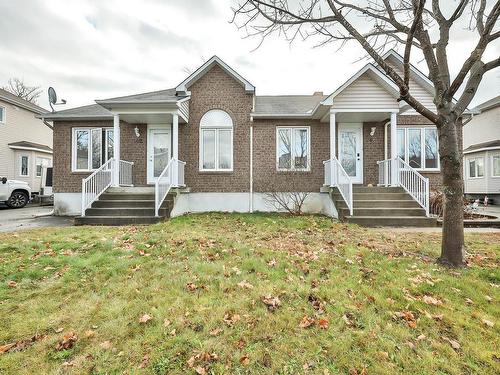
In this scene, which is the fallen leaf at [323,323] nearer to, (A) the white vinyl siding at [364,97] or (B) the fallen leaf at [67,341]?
(B) the fallen leaf at [67,341]

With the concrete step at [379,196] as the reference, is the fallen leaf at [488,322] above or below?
below

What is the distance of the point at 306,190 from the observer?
484 inches

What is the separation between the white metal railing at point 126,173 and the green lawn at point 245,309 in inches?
247

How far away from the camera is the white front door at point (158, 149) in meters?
12.6

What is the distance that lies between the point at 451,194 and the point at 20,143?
25.9 meters

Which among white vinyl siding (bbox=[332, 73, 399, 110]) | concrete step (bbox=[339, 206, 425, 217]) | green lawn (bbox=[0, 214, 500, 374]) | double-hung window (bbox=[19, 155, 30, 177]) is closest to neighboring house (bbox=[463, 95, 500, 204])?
white vinyl siding (bbox=[332, 73, 399, 110])

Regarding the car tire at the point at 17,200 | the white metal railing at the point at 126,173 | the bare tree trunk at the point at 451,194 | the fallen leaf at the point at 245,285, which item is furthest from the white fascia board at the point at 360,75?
the car tire at the point at 17,200

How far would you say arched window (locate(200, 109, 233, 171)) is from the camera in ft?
40.3

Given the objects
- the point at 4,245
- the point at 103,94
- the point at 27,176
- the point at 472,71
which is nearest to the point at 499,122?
the point at 472,71

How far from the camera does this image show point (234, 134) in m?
12.2

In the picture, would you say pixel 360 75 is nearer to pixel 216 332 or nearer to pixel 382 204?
pixel 382 204

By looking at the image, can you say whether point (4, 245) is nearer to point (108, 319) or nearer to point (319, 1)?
point (108, 319)

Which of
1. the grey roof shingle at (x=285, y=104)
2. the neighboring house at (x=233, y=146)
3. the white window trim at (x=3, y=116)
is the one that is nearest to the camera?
the neighboring house at (x=233, y=146)

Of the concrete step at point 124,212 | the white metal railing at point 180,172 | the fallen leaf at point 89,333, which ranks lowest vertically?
the fallen leaf at point 89,333
